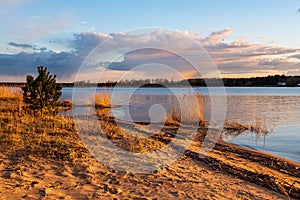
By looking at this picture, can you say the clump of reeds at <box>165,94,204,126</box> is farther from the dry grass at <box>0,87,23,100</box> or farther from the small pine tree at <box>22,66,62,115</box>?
the dry grass at <box>0,87,23,100</box>

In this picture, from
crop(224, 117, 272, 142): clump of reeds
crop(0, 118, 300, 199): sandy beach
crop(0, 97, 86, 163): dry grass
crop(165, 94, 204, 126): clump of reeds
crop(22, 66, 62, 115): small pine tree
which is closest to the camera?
crop(0, 118, 300, 199): sandy beach

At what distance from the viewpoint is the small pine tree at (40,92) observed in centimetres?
1143

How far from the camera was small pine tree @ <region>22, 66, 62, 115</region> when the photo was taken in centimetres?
1143

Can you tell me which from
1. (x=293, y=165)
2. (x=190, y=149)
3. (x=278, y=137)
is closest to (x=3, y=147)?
(x=190, y=149)

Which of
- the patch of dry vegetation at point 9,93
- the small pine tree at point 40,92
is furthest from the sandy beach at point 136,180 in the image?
the patch of dry vegetation at point 9,93

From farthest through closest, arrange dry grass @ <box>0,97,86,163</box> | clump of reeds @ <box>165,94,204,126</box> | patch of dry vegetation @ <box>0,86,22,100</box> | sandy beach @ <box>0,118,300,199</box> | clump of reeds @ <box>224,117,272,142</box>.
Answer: patch of dry vegetation @ <box>0,86,22,100</box>, clump of reeds @ <box>165,94,204,126</box>, clump of reeds @ <box>224,117,272,142</box>, dry grass @ <box>0,97,86,163</box>, sandy beach @ <box>0,118,300,199</box>

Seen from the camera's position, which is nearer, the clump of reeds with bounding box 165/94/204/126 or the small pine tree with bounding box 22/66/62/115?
the small pine tree with bounding box 22/66/62/115

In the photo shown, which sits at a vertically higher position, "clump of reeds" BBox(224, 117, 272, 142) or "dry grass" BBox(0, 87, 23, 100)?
"dry grass" BBox(0, 87, 23, 100)

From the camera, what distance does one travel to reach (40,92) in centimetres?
1155

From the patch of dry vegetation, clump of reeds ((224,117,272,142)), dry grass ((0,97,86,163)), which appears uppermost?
the patch of dry vegetation

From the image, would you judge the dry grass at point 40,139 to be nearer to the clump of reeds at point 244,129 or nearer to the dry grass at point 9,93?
the clump of reeds at point 244,129

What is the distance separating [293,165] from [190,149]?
99.6 inches

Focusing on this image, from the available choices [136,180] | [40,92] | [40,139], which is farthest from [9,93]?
[136,180]

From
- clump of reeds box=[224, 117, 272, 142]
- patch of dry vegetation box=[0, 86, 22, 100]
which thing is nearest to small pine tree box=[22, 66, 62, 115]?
clump of reeds box=[224, 117, 272, 142]
